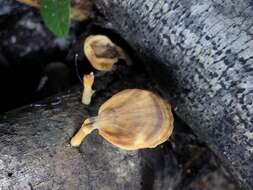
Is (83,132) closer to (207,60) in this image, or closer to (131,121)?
(131,121)

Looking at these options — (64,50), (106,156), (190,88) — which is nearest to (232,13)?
(190,88)

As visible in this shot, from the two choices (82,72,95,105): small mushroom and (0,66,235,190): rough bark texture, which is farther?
(82,72,95,105): small mushroom

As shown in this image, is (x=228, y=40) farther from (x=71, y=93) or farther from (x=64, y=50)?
(x=64, y=50)

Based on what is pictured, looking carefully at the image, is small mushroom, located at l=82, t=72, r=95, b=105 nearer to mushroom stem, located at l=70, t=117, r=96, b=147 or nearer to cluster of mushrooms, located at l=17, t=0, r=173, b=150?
cluster of mushrooms, located at l=17, t=0, r=173, b=150

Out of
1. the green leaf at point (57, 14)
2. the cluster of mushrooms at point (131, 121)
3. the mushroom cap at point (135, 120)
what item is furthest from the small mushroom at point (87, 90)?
the green leaf at point (57, 14)

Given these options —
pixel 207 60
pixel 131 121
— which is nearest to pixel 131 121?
pixel 131 121

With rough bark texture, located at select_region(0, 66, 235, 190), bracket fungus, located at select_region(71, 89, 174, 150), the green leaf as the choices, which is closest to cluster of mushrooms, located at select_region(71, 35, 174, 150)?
bracket fungus, located at select_region(71, 89, 174, 150)
